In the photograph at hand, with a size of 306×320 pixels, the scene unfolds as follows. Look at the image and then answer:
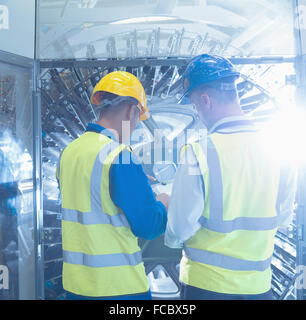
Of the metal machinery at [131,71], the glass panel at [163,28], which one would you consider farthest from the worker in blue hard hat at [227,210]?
the glass panel at [163,28]

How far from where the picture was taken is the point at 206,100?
1.42 meters

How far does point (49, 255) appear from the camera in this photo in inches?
90.1

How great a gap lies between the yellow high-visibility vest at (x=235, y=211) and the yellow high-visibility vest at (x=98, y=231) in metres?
0.32

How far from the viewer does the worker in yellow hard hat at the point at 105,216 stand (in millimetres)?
1324

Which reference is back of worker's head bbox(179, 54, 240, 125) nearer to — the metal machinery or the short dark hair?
the short dark hair

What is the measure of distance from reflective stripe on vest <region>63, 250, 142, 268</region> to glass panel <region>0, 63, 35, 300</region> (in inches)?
34.3

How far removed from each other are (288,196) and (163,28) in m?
1.39

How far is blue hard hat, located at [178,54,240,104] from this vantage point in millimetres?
1425

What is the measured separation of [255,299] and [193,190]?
1.72 feet

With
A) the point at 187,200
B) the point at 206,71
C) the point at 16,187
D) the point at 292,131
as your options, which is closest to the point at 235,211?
the point at 187,200

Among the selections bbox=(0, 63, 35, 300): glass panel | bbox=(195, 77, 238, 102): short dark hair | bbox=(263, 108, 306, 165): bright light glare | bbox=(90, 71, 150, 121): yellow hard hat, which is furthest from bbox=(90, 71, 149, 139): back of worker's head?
bbox=(263, 108, 306, 165): bright light glare

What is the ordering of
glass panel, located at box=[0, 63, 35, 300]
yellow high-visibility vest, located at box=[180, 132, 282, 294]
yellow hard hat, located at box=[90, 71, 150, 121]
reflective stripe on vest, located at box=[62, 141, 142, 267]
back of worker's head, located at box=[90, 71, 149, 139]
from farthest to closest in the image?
1. glass panel, located at box=[0, 63, 35, 300]
2. yellow hard hat, located at box=[90, 71, 150, 121]
3. back of worker's head, located at box=[90, 71, 149, 139]
4. reflective stripe on vest, located at box=[62, 141, 142, 267]
5. yellow high-visibility vest, located at box=[180, 132, 282, 294]

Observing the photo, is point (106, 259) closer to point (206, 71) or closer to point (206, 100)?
point (206, 100)

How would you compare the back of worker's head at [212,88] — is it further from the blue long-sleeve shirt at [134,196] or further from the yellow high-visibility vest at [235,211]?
the blue long-sleeve shirt at [134,196]
